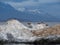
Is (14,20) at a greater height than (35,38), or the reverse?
(14,20)

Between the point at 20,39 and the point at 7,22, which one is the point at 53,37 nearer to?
the point at 20,39

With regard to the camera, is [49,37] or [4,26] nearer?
[49,37]

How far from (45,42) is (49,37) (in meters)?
0.18

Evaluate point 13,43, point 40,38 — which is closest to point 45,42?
point 40,38

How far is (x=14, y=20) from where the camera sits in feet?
22.1

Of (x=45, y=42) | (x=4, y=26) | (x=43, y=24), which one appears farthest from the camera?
(x=43, y=24)

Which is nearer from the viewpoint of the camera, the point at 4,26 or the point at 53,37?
the point at 53,37

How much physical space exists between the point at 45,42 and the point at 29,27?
1.11 metres

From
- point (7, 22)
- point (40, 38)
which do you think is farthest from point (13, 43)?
point (7, 22)

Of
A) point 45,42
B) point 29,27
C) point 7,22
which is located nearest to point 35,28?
point 29,27

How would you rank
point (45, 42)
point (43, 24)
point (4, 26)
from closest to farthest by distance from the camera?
point (45, 42), point (4, 26), point (43, 24)

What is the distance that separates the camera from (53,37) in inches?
232

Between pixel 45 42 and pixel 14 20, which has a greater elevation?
pixel 14 20

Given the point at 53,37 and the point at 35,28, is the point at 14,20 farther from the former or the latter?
the point at 53,37
